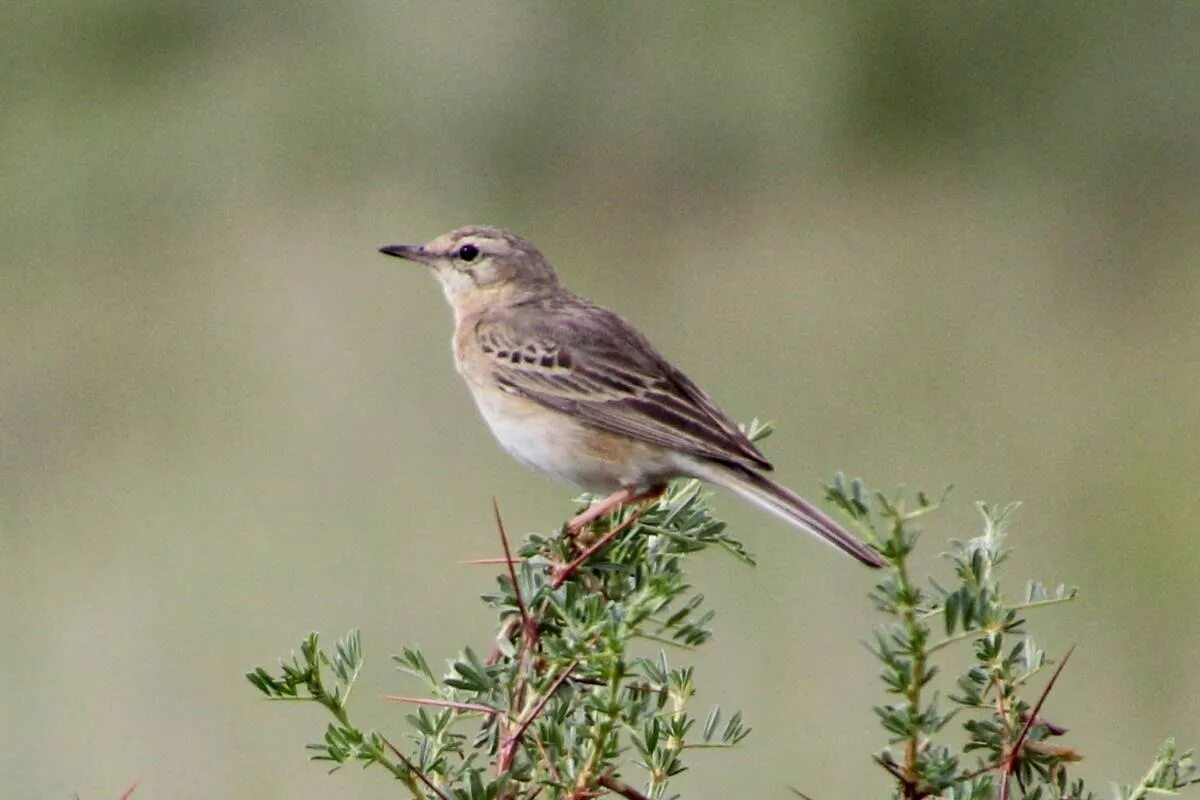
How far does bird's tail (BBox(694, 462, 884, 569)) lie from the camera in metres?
3.44

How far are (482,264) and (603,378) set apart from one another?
100 centimetres

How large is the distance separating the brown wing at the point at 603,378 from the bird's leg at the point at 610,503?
4.4 inches

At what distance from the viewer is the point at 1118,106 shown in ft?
35.2

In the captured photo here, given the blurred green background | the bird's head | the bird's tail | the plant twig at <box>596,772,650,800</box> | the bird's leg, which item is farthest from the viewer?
the blurred green background

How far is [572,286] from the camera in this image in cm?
906

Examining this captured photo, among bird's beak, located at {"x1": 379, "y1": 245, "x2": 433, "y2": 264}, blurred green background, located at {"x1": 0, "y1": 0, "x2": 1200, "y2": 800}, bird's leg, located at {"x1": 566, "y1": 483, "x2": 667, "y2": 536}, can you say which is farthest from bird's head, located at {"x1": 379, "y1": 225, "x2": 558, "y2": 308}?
blurred green background, located at {"x1": 0, "y1": 0, "x2": 1200, "y2": 800}

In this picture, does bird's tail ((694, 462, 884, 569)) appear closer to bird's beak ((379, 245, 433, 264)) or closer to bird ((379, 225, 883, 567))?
bird ((379, 225, 883, 567))

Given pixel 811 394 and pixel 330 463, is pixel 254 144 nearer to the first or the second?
pixel 330 463

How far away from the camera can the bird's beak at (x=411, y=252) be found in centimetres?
523

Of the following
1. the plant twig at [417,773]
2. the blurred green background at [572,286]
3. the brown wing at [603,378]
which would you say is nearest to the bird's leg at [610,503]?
the brown wing at [603,378]

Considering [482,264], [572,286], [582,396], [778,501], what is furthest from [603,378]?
[572,286]

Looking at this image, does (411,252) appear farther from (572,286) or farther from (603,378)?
(572,286)

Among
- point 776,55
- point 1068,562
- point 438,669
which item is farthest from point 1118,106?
point 438,669

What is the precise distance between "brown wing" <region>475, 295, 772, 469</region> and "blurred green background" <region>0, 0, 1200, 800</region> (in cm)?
181
